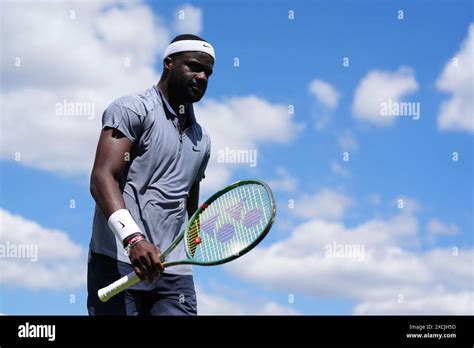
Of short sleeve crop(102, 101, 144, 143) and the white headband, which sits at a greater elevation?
the white headband

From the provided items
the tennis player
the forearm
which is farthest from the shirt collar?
the forearm

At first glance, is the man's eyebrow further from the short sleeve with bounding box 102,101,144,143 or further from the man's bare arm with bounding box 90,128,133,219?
the man's bare arm with bounding box 90,128,133,219

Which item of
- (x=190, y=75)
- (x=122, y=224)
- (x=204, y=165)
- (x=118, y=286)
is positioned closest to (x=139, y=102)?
(x=190, y=75)

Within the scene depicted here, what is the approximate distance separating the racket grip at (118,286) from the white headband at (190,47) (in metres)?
1.80

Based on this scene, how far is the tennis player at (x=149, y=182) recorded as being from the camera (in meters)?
4.54

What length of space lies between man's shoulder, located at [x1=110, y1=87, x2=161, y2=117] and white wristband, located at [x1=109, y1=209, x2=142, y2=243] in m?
0.78

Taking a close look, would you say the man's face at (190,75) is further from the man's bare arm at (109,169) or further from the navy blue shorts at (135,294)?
the navy blue shorts at (135,294)

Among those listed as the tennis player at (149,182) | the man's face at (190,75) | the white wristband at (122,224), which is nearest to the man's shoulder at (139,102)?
the tennis player at (149,182)

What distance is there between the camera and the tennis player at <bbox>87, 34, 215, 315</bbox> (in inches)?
179

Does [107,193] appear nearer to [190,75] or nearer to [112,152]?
[112,152]

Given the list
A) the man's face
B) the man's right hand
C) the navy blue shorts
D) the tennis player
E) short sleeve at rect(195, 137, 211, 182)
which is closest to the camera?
the man's right hand

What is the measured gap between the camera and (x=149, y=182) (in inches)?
187
